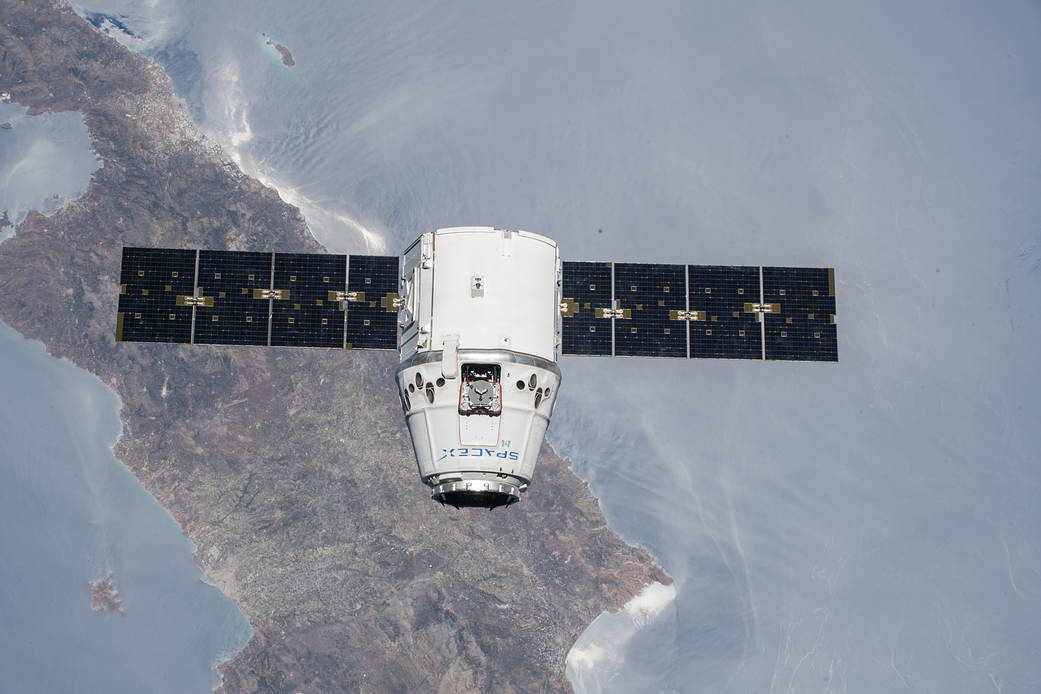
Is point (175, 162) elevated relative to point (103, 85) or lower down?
lower down

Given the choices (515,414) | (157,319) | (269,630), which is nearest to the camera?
(515,414)

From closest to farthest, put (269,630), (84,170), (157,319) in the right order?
1. (157,319)
2. (269,630)
3. (84,170)

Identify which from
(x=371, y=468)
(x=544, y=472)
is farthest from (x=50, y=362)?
(x=544, y=472)

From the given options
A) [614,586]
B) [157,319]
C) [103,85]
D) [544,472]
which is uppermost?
[103,85]

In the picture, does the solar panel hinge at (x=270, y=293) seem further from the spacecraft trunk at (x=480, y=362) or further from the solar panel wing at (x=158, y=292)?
the spacecraft trunk at (x=480, y=362)

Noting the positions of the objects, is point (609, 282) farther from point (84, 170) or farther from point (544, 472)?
point (84, 170)

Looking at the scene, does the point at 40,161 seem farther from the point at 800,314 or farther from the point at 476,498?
the point at 800,314

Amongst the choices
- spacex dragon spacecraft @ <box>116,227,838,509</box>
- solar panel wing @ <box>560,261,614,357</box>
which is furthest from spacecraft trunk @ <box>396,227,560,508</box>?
solar panel wing @ <box>560,261,614,357</box>

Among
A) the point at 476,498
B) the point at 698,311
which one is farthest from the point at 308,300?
the point at 698,311

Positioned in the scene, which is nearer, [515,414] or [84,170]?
[515,414]
